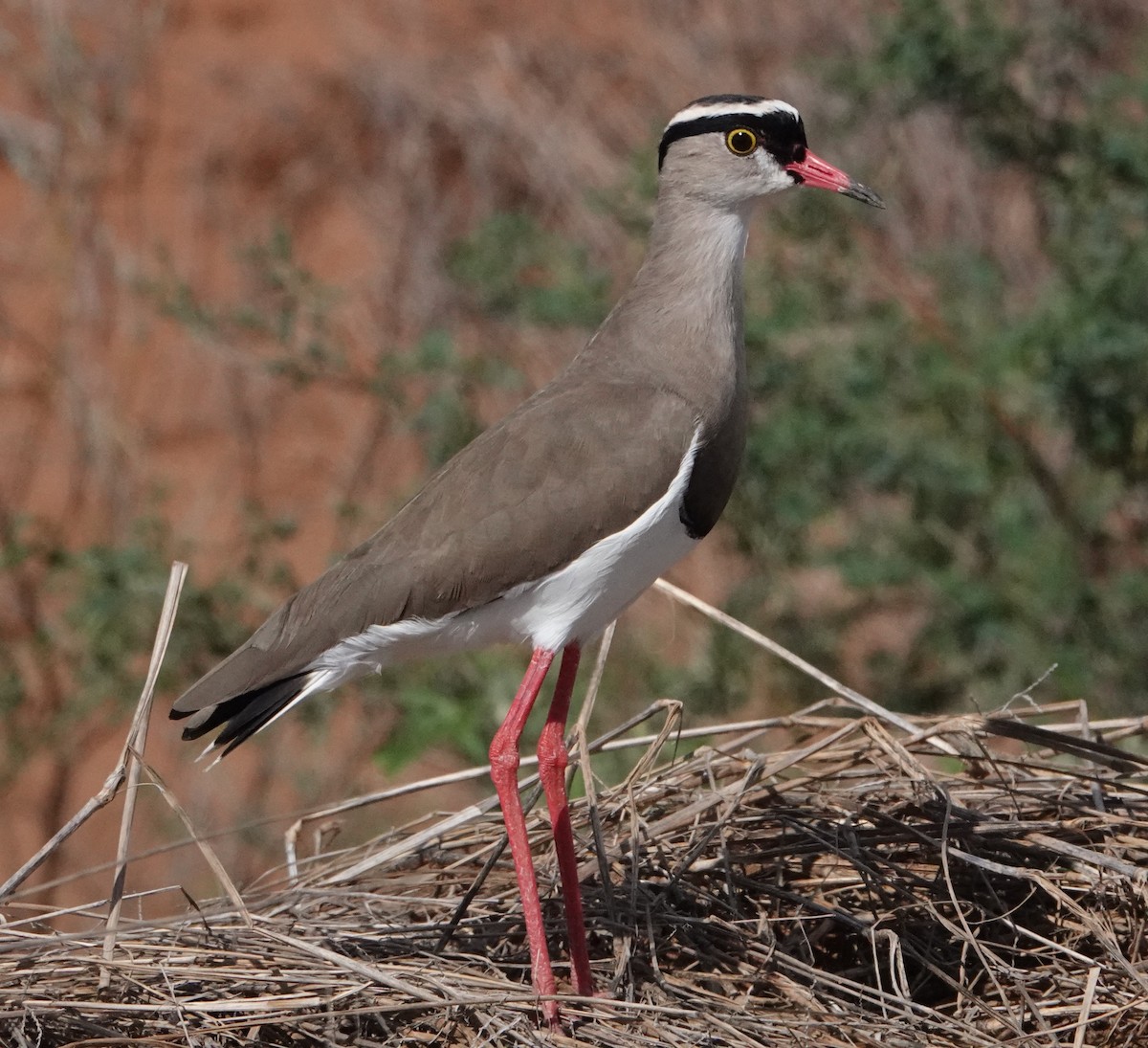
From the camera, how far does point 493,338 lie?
9695mm

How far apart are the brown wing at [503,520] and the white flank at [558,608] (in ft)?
0.09

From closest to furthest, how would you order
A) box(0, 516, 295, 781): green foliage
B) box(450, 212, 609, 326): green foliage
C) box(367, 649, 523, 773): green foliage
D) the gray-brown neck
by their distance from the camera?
the gray-brown neck → box(367, 649, 523, 773): green foliage → box(0, 516, 295, 781): green foliage → box(450, 212, 609, 326): green foliage

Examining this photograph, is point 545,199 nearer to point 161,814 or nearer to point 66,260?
point 66,260

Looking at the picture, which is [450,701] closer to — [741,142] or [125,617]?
[125,617]

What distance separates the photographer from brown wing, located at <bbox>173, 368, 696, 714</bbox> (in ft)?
12.0

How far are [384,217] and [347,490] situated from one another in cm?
166

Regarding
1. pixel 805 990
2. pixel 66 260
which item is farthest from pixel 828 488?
pixel 66 260

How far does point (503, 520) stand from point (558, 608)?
23cm

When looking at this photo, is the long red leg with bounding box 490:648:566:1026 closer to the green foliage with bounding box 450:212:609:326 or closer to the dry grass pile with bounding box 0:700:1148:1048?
the dry grass pile with bounding box 0:700:1148:1048

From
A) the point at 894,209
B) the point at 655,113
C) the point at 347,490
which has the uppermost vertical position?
the point at 655,113

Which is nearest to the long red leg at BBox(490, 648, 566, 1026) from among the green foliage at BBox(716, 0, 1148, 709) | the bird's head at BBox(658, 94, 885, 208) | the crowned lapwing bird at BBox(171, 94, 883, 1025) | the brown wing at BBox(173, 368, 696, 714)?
the crowned lapwing bird at BBox(171, 94, 883, 1025)

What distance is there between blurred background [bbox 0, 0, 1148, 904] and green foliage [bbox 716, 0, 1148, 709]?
2cm

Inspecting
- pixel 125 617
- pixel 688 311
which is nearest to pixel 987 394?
pixel 688 311

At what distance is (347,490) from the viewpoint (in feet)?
31.4
